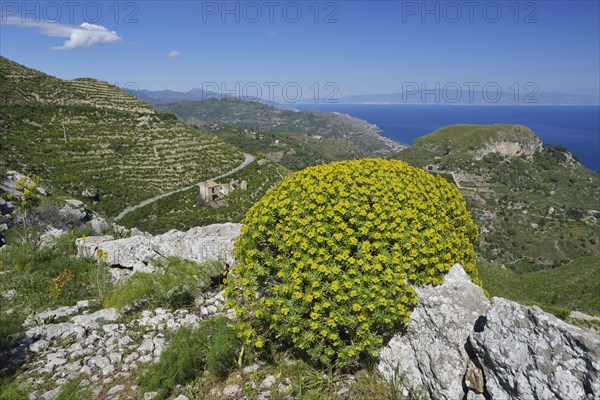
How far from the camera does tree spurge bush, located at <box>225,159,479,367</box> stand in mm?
4508

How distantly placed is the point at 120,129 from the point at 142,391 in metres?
80.8

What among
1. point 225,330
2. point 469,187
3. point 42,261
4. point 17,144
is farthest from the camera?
point 469,187

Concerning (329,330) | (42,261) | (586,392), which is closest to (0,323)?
(42,261)

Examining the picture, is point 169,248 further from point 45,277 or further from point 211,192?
point 211,192

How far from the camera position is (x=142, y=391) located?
190 inches

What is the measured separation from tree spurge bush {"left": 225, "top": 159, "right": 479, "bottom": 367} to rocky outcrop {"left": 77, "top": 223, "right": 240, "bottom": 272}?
2355 millimetres

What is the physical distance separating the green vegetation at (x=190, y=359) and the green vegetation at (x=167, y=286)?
1.62 m

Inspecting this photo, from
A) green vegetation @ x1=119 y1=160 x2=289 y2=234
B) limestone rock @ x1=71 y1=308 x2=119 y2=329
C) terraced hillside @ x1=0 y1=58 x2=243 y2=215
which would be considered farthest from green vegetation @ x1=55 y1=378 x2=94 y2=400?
terraced hillside @ x1=0 y1=58 x2=243 y2=215

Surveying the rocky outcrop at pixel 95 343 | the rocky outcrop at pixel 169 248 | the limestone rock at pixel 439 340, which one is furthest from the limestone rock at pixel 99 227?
the limestone rock at pixel 439 340

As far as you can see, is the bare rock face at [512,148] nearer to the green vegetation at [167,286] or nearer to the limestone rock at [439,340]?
the green vegetation at [167,286]

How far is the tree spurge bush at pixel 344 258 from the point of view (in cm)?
Answer: 451

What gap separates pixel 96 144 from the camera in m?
65.2

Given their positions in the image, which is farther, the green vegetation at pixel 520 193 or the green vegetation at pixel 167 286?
the green vegetation at pixel 520 193

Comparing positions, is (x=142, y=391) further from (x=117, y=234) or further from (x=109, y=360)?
(x=117, y=234)
